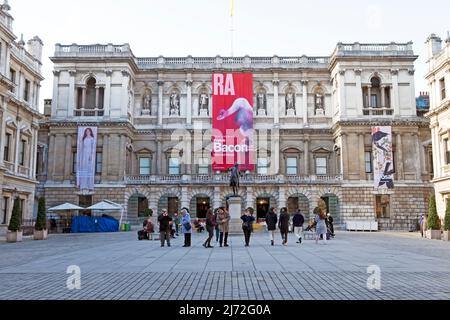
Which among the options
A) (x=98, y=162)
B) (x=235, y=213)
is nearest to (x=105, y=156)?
(x=98, y=162)

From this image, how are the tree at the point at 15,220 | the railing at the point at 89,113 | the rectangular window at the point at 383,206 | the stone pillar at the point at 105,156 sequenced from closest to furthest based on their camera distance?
1. the tree at the point at 15,220
2. the rectangular window at the point at 383,206
3. the stone pillar at the point at 105,156
4. the railing at the point at 89,113

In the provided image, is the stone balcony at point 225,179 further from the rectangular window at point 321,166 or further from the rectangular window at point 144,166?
the rectangular window at point 144,166

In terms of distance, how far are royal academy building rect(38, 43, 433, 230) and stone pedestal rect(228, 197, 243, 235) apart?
1521 centimetres

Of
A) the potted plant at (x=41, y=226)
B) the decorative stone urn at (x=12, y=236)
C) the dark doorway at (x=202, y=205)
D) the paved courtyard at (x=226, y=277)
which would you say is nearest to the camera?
the paved courtyard at (x=226, y=277)

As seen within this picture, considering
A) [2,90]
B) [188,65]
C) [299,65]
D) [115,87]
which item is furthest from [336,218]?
[2,90]

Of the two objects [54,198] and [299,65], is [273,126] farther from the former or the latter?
[54,198]

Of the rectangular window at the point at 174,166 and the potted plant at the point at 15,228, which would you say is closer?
the potted plant at the point at 15,228

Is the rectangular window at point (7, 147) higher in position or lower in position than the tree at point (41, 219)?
higher

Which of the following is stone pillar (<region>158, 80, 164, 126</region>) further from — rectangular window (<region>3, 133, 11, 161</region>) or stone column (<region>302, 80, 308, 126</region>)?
rectangular window (<region>3, 133, 11, 161</region>)

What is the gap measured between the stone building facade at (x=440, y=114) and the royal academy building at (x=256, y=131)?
9.55m

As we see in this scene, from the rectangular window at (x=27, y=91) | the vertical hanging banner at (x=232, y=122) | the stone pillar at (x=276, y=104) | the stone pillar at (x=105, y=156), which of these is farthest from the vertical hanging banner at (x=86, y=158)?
the stone pillar at (x=276, y=104)

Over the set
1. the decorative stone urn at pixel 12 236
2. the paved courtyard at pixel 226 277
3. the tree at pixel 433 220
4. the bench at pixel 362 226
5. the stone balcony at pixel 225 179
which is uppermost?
the stone balcony at pixel 225 179

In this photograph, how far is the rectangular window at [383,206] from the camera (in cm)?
4159

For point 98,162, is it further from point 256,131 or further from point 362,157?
point 362,157
